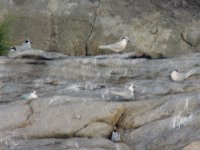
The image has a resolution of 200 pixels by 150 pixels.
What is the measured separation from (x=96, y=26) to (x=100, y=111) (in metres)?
6.58

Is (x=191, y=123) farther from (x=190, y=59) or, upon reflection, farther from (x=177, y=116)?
(x=190, y=59)

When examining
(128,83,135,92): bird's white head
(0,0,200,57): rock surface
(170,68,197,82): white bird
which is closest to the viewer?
(128,83,135,92): bird's white head

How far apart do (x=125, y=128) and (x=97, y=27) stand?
6.64 m

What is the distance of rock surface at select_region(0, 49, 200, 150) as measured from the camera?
1254cm

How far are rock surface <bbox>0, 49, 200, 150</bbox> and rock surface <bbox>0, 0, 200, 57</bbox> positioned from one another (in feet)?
12.6

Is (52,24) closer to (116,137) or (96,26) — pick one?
(96,26)

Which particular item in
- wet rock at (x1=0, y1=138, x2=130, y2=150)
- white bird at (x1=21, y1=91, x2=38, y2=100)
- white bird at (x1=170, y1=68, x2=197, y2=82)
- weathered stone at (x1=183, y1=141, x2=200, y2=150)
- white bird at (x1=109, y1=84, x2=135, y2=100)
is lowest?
wet rock at (x1=0, y1=138, x2=130, y2=150)

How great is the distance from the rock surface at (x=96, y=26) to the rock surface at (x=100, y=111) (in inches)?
152

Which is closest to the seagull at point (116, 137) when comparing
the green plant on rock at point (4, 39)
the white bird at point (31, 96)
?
the white bird at point (31, 96)

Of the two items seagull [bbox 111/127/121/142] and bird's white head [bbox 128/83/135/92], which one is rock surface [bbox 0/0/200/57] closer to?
bird's white head [bbox 128/83/135/92]

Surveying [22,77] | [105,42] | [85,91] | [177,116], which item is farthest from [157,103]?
[105,42]

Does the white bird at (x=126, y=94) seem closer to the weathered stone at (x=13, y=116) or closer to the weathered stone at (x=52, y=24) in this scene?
the weathered stone at (x=13, y=116)

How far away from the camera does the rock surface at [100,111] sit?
41.1 ft

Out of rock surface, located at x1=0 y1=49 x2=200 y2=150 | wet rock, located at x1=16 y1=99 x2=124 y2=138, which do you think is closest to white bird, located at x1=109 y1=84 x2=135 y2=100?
rock surface, located at x1=0 y1=49 x2=200 y2=150
